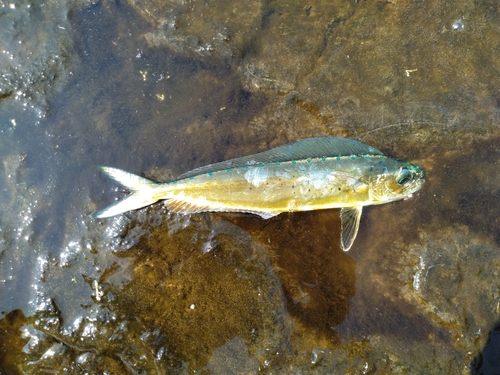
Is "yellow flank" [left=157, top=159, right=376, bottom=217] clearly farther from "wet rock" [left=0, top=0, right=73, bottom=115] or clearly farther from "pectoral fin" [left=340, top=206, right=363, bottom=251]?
"wet rock" [left=0, top=0, right=73, bottom=115]

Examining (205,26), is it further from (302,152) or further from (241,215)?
(241,215)

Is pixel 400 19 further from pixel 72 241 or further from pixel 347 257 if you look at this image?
pixel 72 241

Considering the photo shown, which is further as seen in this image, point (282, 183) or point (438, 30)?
point (438, 30)

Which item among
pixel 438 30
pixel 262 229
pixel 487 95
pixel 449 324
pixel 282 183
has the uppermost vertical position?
pixel 438 30

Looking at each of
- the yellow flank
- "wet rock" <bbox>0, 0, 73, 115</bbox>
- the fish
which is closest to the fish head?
the fish

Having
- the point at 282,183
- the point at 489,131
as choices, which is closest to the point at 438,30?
the point at 489,131

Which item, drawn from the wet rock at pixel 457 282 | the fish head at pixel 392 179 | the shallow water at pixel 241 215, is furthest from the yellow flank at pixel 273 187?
the wet rock at pixel 457 282
